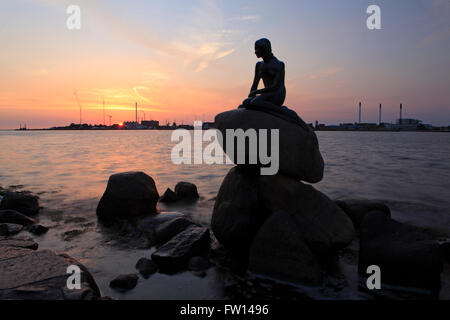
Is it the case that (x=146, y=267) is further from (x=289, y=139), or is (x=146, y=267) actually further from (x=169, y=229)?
(x=289, y=139)

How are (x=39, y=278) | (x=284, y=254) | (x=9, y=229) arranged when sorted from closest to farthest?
(x=39, y=278), (x=284, y=254), (x=9, y=229)

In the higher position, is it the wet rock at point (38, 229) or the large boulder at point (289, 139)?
the large boulder at point (289, 139)

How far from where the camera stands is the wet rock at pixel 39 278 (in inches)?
139

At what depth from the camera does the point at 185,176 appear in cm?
A: 1658

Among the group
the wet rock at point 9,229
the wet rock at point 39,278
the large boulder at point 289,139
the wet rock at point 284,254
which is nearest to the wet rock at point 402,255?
the wet rock at point 284,254

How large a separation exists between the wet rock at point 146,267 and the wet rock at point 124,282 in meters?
0.30

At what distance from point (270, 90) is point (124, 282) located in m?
4.49

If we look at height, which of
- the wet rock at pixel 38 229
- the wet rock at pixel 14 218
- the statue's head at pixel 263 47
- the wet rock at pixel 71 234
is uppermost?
the statue's head at pixel 263 47

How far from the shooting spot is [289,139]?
228 inches

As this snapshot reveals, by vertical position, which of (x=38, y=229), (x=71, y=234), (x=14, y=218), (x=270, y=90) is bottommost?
(x=71, y=234)

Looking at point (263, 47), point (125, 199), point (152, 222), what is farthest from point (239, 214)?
point (125, 199)

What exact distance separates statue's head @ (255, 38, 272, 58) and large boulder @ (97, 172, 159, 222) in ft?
15.5

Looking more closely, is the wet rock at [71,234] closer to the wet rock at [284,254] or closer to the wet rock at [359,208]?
the wet rock at [284,254]
